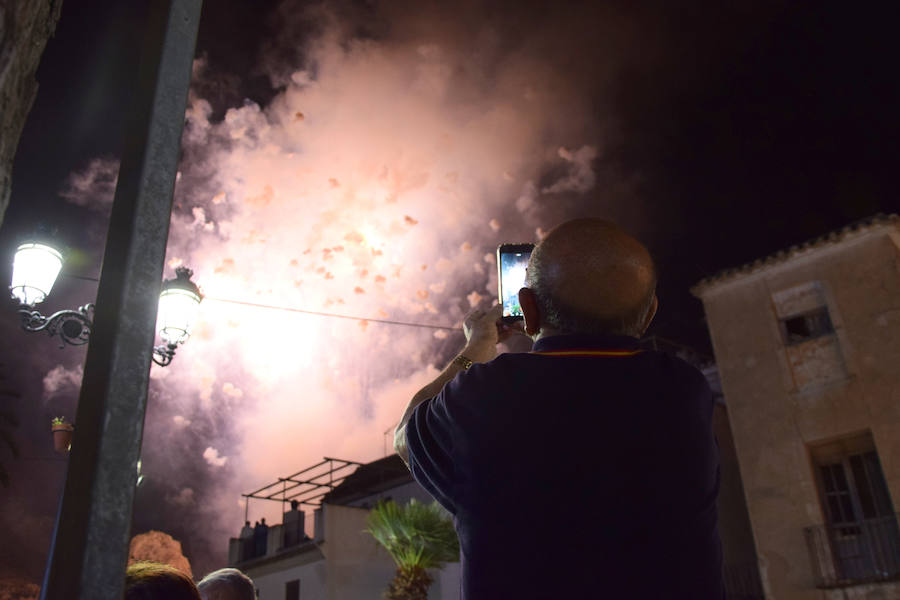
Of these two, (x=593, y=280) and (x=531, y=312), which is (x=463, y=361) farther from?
(x=593, y=280)

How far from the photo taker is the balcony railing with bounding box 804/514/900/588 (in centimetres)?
1242

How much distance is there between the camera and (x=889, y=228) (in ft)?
47.1

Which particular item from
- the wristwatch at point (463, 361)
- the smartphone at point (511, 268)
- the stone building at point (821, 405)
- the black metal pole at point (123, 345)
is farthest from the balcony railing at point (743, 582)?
the black metal pole at point (123, 345)

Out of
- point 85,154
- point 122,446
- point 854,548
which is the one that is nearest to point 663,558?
point 122,446

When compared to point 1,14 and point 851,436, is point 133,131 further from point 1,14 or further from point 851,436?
point 851,436

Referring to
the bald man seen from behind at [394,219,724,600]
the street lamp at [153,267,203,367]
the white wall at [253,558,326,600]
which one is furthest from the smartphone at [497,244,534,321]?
the white wall at [253,558,326,600]

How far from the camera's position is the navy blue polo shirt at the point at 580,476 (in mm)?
1544

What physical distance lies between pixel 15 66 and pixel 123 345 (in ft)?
4.87

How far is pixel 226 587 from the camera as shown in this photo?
15.4 feet

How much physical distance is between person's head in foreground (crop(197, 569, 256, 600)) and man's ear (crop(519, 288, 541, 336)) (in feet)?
12.3

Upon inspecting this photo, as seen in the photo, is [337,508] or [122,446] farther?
[337,508]

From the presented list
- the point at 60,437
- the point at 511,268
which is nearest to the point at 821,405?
the point at 60,437

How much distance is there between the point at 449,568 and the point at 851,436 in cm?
1427

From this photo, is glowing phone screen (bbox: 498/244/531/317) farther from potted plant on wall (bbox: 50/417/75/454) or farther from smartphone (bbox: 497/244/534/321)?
potted plant on wall (bbox: 50/417/75/454)
